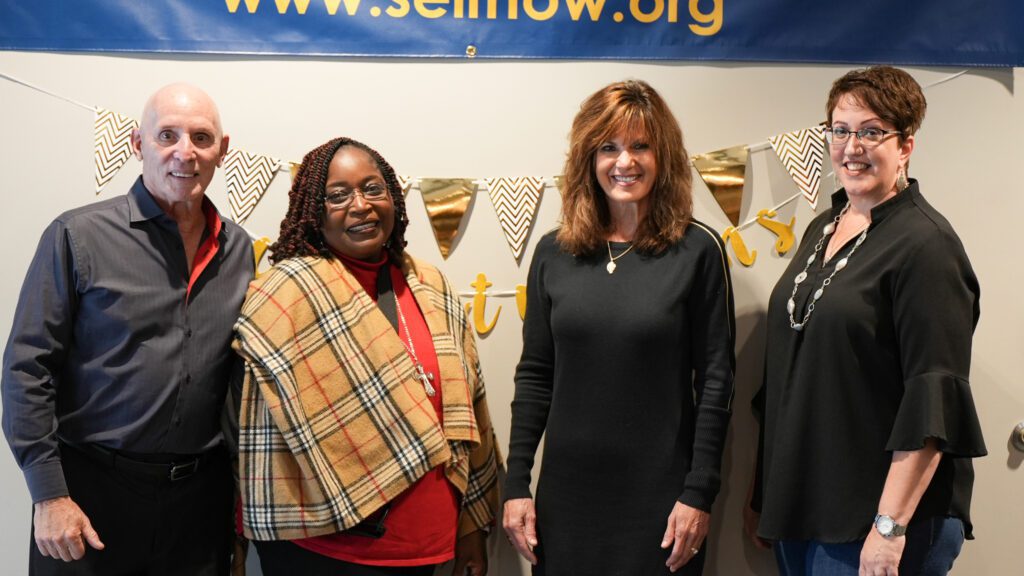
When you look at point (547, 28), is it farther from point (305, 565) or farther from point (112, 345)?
point (305, 565)

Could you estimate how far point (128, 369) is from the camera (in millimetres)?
1748

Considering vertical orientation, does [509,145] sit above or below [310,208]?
above

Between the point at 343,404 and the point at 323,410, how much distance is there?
42mm

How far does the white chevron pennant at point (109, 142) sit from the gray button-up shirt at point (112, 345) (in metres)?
0.38

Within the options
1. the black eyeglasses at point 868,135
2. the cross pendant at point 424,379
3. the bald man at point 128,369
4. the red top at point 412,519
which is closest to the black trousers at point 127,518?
the bald man at point 128,369

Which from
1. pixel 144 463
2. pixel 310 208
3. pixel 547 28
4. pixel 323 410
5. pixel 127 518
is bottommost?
pixel 127 518

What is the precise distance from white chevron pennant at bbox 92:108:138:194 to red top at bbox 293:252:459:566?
69 cm

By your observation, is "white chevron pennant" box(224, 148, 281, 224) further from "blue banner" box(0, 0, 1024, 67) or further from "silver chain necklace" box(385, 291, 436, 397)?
"silver chain necklace" box(385, 291, 436, 397)

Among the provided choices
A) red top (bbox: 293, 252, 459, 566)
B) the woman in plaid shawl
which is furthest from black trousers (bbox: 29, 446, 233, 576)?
red top (bbox: 293, 252, 459, 566)

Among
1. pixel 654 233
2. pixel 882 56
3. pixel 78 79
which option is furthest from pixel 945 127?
pixel 78 79

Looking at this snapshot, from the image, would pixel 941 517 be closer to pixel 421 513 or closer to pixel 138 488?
pixel 421 513

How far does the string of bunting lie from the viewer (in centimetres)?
216

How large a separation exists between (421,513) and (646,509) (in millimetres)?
460

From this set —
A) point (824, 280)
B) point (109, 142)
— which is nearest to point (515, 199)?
point (824, 280)
